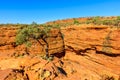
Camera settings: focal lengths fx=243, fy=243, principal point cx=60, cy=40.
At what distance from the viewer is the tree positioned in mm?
34125

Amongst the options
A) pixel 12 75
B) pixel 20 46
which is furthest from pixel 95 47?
pixel 12 75

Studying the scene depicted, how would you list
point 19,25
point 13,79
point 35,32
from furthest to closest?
point 19,25 → point 35,32 → point 13,79

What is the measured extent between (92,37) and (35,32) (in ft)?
28.3

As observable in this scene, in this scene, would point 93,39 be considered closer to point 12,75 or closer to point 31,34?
point 31,34

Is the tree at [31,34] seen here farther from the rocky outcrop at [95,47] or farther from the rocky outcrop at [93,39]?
the rocky outcrop at [95,47]

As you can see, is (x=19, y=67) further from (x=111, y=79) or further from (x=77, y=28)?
(x=77, y=28)

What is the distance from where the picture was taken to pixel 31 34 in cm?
3453

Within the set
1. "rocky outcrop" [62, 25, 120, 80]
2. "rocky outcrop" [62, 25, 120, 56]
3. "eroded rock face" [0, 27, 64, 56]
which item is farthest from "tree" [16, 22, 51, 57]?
"rocky outcrop" [62, 25, 120, 80]

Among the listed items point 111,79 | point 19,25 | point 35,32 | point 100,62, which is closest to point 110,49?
point 100,62

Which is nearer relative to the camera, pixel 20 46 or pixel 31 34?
pixel 31 34

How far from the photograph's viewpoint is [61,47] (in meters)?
35.7

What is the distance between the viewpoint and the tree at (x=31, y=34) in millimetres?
34125

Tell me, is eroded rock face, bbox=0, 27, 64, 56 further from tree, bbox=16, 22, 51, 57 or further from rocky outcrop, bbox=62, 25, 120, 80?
rocky outcrop, bbox=62, 25, 120, 80

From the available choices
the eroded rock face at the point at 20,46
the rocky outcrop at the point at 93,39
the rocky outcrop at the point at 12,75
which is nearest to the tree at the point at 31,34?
the eroded rock face at the point at 20,46
